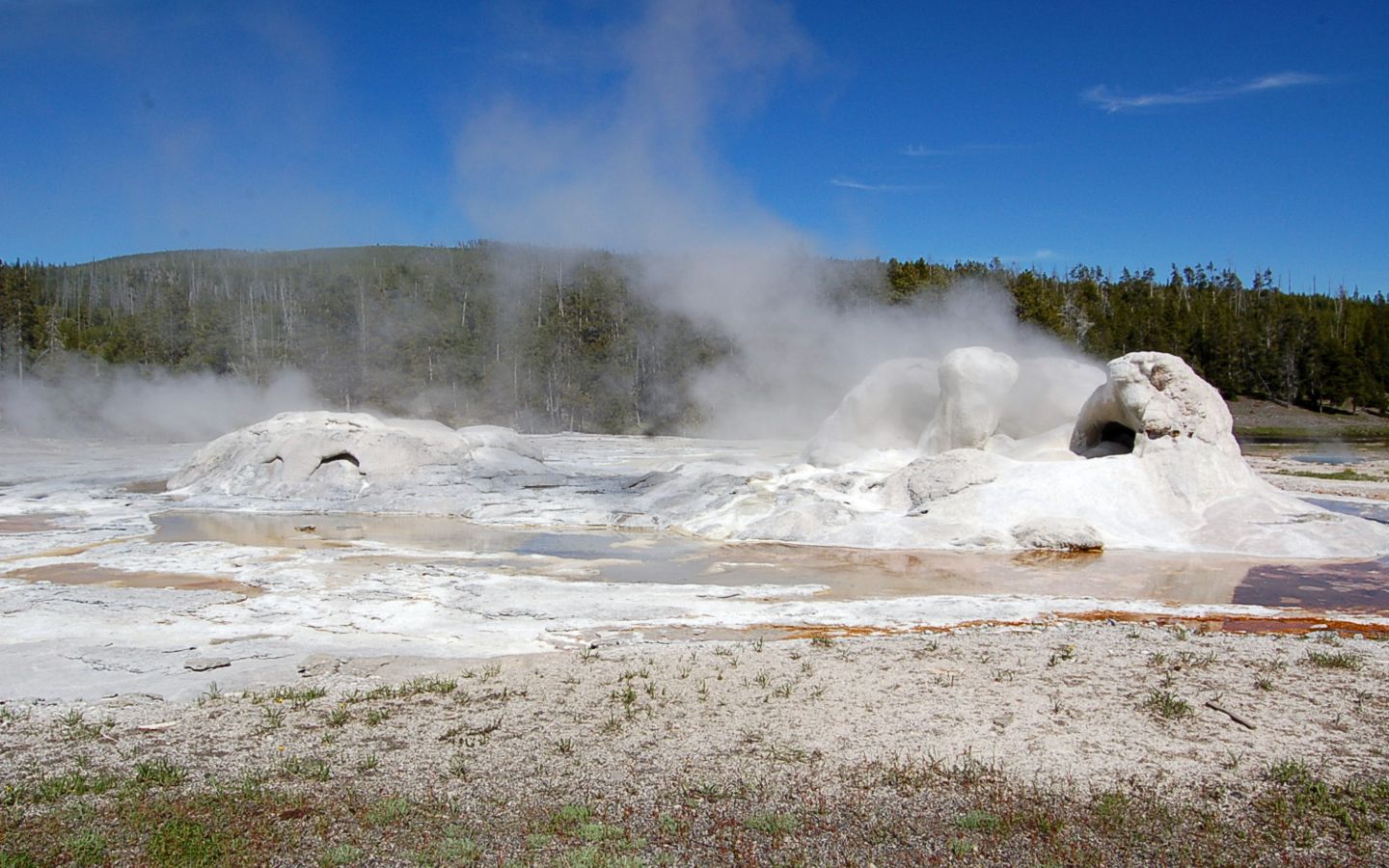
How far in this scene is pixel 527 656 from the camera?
17.6 ft

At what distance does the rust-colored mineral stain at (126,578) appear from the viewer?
7.18m

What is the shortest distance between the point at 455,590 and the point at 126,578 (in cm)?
258

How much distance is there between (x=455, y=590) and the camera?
7.14 metres

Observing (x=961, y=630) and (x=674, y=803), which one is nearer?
(x=674, y=803)

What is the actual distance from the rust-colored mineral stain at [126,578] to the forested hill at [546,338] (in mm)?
22130

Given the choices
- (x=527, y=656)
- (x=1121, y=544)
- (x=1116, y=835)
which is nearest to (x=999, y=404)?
(x=1121, y=544)

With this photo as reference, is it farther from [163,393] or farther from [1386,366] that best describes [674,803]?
[1386,366]

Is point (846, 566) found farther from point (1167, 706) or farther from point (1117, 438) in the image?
point (1117, 438)

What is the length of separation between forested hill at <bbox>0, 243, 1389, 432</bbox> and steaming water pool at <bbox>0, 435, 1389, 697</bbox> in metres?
20.0

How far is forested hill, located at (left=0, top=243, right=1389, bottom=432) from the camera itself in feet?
114

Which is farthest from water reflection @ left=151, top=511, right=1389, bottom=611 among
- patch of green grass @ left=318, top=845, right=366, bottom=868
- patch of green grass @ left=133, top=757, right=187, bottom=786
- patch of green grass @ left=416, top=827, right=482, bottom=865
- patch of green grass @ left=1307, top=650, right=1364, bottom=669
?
patch of green grass @ left=318, top=845, right=366, bottom=868

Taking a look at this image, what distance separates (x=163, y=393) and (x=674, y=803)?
30992 millimetres

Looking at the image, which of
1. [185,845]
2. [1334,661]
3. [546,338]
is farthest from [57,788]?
[546,338]

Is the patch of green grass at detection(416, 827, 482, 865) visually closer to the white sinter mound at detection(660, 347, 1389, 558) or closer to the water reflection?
the water reflection
